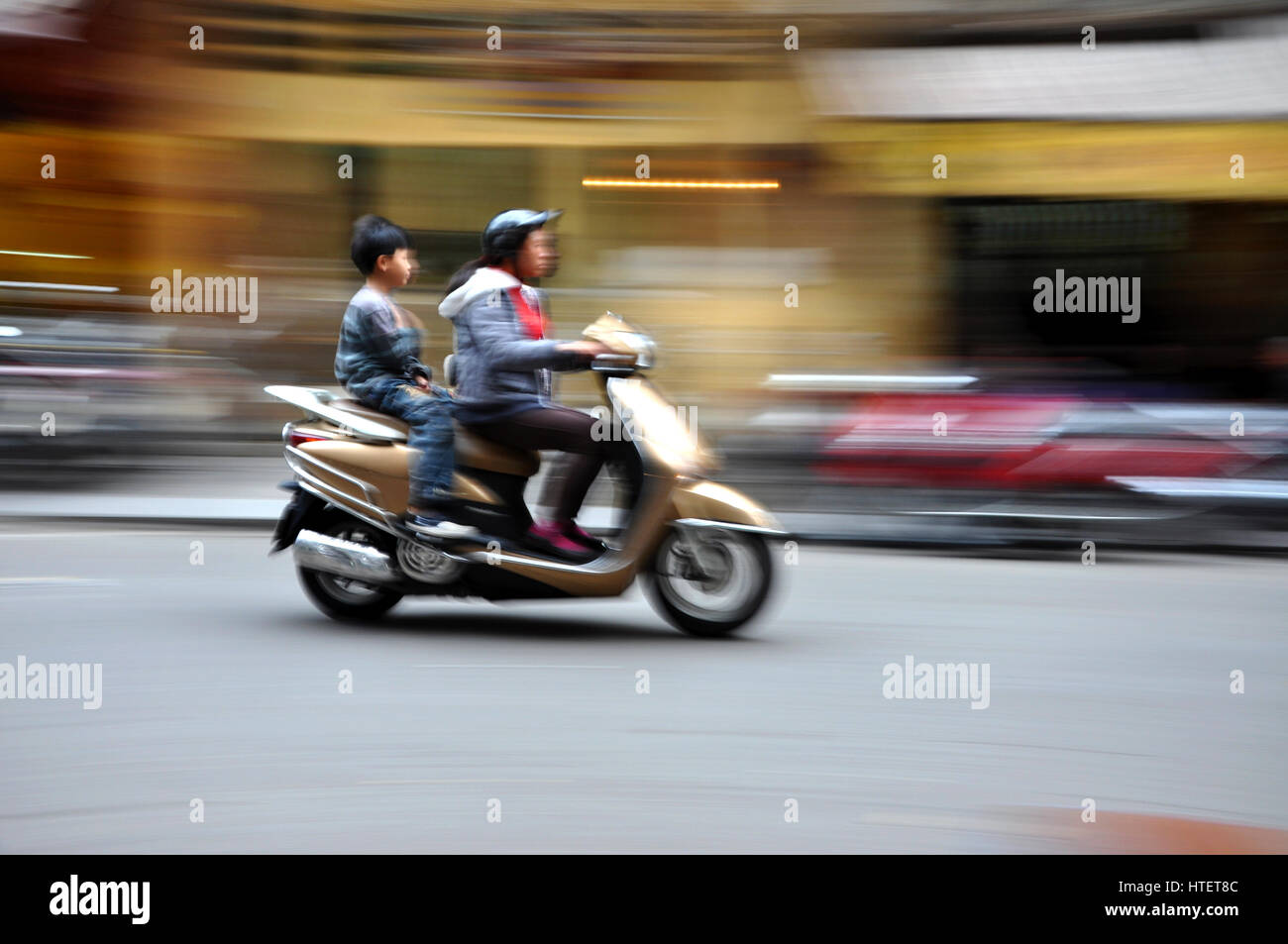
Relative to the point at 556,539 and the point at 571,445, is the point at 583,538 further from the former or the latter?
the point at 571,445

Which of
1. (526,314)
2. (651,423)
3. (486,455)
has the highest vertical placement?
(526,314)

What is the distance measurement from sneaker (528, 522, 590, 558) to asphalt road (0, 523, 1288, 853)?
1.10 feet

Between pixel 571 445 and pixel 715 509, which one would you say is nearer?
pixel 715 509

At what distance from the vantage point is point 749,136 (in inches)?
592

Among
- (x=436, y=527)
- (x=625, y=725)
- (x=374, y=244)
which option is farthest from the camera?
(x=374, y=244)

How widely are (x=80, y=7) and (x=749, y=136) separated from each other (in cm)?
651

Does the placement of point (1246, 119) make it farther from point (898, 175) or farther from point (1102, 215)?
point (898, 175)

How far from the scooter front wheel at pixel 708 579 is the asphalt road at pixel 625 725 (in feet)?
0.38

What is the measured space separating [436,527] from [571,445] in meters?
0.61

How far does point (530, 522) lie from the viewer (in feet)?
19.8

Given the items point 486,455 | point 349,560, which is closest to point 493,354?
point 486,455

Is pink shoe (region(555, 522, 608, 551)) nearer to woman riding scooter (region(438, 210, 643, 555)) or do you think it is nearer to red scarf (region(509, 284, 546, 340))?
woman riding scooter (region(438, 210, 643, 555))

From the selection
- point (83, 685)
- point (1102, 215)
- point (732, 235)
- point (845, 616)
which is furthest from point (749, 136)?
point (83, 685)

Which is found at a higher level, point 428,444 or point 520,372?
point 520,372
